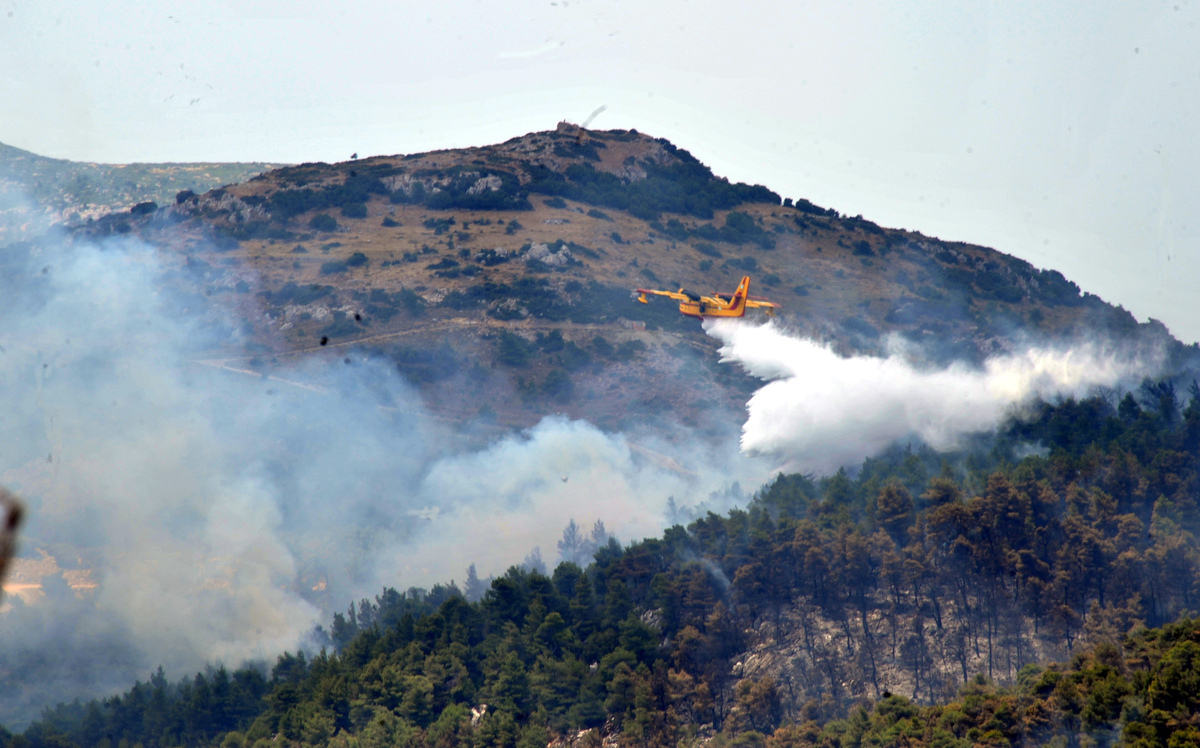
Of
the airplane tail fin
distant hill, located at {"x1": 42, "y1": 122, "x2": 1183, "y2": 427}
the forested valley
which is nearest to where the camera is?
the forested valley

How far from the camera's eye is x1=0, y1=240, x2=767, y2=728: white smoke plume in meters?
99.2

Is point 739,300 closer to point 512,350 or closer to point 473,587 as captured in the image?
point 473,587

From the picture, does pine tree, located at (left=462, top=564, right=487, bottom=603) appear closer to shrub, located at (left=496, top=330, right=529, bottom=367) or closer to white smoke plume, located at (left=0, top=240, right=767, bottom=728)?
white smoke plume, located at (left=0, top=240, right=767, bottom=728)

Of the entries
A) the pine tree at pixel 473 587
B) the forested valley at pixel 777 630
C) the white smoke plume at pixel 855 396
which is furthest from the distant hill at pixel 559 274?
the forested valley at pixel 777 630

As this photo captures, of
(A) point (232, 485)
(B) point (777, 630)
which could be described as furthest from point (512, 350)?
(B) point (777, 630)

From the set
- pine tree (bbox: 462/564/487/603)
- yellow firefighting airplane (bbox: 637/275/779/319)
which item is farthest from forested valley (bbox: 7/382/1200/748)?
yellow firefighting airplane (bbox: 637/275/779/319)

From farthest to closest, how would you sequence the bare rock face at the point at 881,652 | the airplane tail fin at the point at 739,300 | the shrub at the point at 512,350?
the shrub at the point at 512,350 → the airplane tail fin at the point at 739,300 → the bare rock face at the point at 881,652

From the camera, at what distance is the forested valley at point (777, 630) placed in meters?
67.4

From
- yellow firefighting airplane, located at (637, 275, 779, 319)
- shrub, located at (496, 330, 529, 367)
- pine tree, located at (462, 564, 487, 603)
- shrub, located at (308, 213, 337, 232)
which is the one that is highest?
shrub, located at (308, 213, 337, 232)

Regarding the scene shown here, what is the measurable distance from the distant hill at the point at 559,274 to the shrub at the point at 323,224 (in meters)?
0.32

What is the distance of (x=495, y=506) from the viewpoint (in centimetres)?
11038

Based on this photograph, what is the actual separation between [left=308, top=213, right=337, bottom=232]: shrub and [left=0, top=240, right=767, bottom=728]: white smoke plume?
82.8 ft

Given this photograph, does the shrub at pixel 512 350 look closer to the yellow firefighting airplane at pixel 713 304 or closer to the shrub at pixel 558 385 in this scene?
the shrub at pixel 558 385

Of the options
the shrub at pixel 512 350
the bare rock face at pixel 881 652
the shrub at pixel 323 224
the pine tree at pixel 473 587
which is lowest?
the pine tree at pixel 473 587
